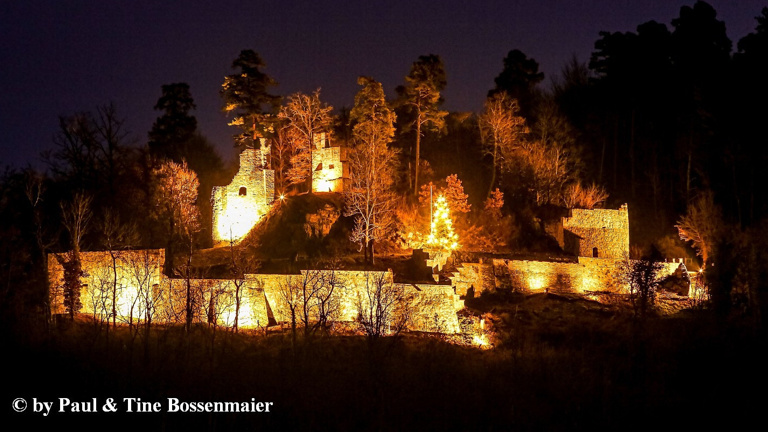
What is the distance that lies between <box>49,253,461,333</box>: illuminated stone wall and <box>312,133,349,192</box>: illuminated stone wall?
11418 millimetres

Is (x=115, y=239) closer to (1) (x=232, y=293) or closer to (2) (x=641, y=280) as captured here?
(1) (x=232, y=293)

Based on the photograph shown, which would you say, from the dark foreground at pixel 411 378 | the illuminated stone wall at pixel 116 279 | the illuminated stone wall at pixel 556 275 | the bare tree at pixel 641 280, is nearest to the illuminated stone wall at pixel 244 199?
the illuminated stone wall at pixel 116 279

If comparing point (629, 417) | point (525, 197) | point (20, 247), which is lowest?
point (629, 417)

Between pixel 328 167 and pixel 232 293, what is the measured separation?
41.5 ft

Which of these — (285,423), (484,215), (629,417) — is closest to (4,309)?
(285,423)

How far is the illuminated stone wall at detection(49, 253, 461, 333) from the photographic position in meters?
19.8

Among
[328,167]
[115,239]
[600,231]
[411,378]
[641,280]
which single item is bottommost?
[411,378]

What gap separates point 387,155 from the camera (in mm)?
29047

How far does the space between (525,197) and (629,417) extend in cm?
1963

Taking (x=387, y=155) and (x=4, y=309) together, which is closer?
(x=4, y=309)

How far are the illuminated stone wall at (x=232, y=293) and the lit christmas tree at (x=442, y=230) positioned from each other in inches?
233

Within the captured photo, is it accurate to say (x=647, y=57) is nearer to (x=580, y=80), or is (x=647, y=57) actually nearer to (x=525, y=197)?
(x=580, y=80)

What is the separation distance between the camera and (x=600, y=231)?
2538cm

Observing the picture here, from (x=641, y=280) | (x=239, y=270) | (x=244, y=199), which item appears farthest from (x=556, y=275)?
(x=244, y=199)
